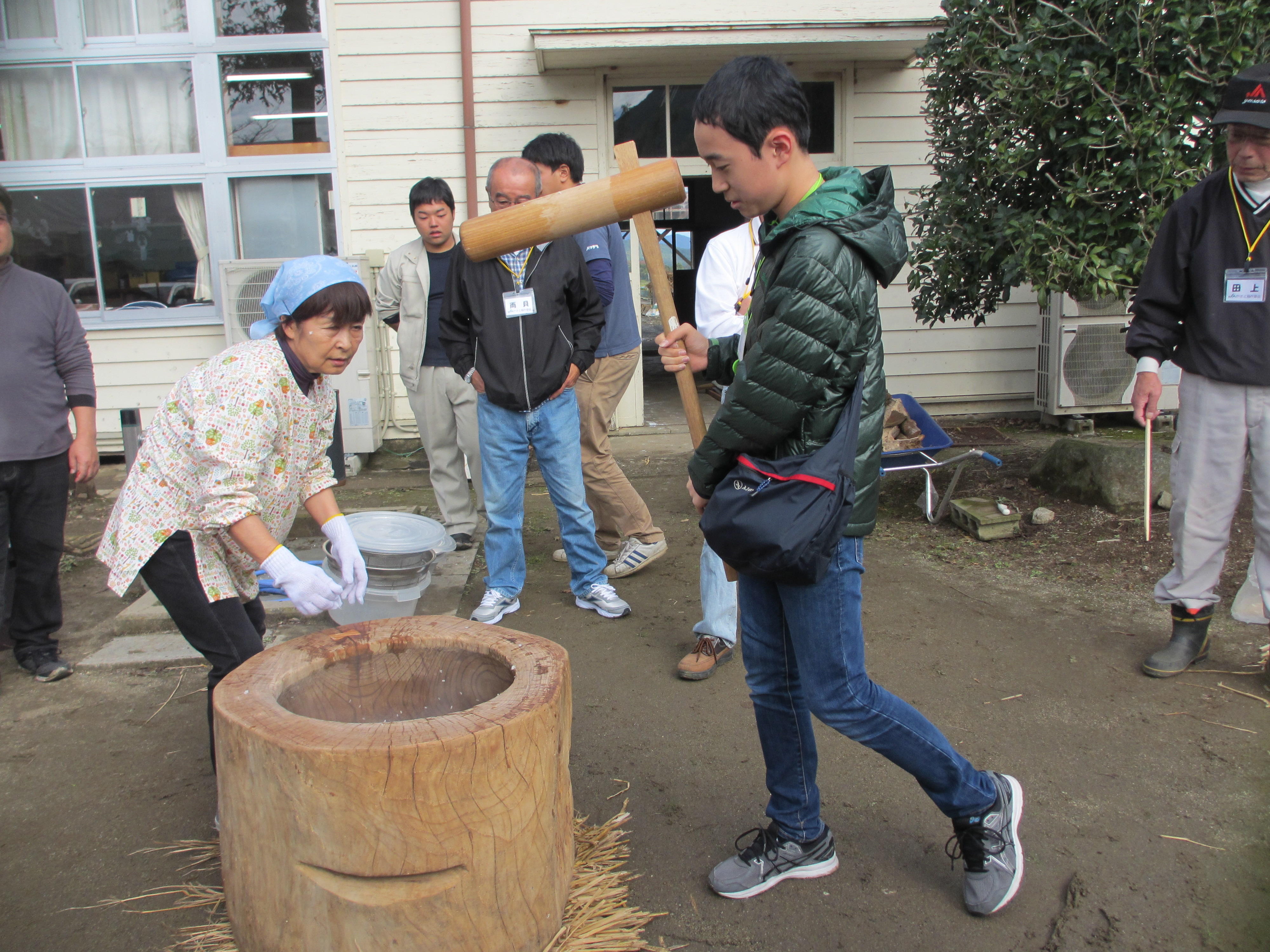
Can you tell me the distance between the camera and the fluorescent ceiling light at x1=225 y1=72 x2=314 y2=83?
715 cm

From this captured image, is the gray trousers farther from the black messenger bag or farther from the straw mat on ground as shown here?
the straw mat on ground

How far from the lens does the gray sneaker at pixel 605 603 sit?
427 cm

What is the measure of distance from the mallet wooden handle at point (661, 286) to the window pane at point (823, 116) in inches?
214

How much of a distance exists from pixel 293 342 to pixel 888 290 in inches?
245

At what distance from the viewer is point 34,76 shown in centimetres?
709

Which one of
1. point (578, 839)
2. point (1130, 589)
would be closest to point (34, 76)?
point (578, 839)

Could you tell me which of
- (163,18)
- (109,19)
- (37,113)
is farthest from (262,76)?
(37,113)

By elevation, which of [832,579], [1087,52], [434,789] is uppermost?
[1087,52]

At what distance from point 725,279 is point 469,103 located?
4711 mm

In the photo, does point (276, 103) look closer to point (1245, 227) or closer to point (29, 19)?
point (29, 19)

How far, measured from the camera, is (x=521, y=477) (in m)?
4.21

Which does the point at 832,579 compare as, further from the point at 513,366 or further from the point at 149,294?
Result: the point at 149,294

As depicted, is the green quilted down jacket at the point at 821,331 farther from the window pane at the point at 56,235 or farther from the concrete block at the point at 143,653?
the window pane at the point at 56,235

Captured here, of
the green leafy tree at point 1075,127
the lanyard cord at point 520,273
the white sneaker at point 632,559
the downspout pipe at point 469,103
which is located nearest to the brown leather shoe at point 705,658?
the white sneaker at point 632,559
